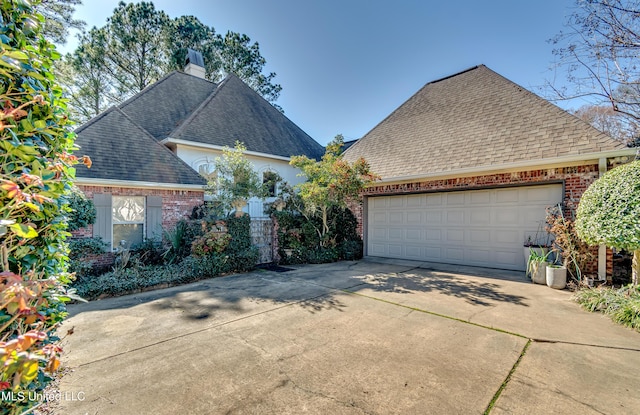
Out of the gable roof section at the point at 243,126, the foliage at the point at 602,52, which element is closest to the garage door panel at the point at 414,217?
the foliage at the point at 602,52

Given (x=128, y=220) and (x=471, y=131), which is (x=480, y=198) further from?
(x=128, y=220)

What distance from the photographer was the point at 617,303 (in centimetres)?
455

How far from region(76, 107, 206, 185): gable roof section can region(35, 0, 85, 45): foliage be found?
4.75 m

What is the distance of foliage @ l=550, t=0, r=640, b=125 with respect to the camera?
609 centimetres

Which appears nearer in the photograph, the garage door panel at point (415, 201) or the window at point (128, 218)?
the window at point (128, 218)

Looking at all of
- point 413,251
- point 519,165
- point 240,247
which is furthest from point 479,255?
point 240,247

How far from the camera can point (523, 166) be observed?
7.05 m

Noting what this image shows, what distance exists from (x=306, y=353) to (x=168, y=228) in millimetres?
7043

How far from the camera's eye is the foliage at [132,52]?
55.7ft

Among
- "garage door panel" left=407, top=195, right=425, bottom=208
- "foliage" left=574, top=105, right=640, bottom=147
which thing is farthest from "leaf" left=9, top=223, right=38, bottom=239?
"foliage" left=574, top=105, right=640, bottom=147

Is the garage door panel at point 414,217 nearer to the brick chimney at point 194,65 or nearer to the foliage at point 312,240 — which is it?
the foliage at point 312,240

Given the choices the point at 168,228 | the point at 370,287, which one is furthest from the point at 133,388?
the point at 168,228

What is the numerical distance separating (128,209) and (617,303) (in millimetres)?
11196

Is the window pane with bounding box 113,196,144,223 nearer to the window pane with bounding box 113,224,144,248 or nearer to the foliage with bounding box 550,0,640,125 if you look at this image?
the window pane with bounding box 113,224,144,248
